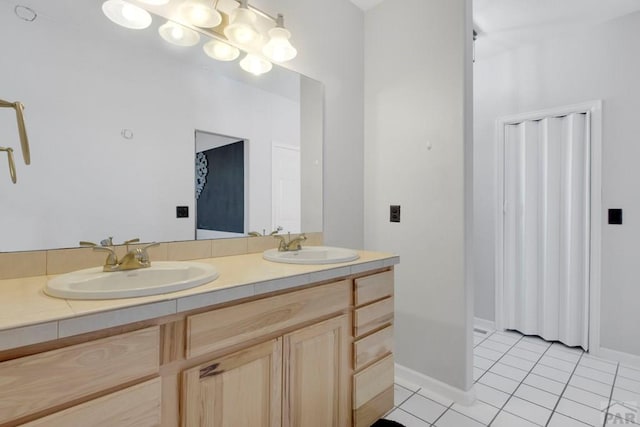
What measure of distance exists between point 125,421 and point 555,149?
10.1 ft

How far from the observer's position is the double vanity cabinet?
703mm

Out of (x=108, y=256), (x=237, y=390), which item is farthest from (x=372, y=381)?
(x=108, y=256)

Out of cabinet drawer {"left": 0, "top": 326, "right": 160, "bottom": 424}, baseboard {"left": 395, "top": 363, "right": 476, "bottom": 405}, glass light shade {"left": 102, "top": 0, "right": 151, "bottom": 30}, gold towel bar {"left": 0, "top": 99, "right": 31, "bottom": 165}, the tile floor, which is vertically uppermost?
glass light shade {"left": 102, "top": 0, "right": 151, "bottom": 30}

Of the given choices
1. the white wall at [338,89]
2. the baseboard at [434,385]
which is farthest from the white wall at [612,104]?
the white wall at [338,89]

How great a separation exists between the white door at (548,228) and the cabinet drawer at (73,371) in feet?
9.35

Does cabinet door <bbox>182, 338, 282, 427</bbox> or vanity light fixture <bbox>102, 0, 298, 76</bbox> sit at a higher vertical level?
vanity light fixture <bbox>102, 0, 298, 76</bbox>

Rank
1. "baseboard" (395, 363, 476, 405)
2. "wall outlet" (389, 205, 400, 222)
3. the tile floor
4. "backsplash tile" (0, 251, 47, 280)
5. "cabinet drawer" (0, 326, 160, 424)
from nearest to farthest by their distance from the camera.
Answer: "cabinet drawer" (0, 326, 160, 424), "backsplash tile" (0, 251, 47, 280), the tile floor, "baseboard" (395, 363, 476, 405), "wall outlet" (389, 205, 400, 222)

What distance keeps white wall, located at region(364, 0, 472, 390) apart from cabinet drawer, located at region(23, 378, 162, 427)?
1.53 m

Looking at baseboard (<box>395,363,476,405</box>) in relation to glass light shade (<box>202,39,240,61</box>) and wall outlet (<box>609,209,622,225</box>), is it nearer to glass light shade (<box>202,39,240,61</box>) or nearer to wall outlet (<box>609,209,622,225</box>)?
wall outlet (<box>609,209,622,225</box>)

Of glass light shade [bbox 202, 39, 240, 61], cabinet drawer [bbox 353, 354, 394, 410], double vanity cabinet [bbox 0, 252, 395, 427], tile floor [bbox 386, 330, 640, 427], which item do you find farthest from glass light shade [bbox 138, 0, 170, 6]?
tile floor [bbox 386, 330, 640, 427]

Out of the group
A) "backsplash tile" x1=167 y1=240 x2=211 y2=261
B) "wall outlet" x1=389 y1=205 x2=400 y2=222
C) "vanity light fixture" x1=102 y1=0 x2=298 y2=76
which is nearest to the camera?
"vanity light fixture" x1=102 y1=0 x2=298 y2=76

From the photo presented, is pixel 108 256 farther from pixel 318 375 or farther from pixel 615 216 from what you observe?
pixel 615 216

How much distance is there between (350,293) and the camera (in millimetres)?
1411

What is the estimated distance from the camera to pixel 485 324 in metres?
2.91
